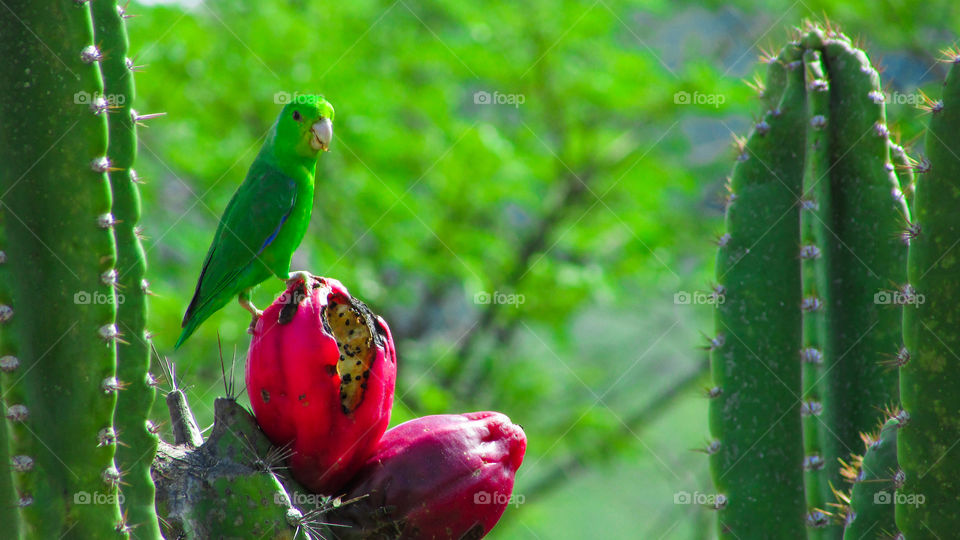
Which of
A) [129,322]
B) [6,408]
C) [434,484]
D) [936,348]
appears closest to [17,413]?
[6,408]

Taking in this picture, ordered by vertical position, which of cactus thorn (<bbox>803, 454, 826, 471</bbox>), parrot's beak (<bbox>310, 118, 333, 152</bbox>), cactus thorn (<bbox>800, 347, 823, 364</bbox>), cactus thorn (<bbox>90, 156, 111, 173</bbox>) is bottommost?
cactus thorn (<bbox>803, 454, 826, 471</bbox>)

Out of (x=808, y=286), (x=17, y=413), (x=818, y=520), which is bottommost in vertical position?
(x=818, y=520)

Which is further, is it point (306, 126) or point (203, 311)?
point (203, 311)

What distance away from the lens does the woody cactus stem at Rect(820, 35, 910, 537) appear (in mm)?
2061

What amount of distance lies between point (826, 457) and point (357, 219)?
17.7 ft

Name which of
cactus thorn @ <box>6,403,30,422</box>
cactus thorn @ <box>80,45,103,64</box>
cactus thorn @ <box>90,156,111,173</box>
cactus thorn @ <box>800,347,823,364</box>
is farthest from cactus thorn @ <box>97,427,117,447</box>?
cactus thorn @ <box>800,347,823,364</box>

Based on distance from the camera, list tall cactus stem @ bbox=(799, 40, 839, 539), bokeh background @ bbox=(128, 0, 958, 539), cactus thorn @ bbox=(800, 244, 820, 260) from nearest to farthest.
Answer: tall cactus stem @ bbox=(799, 40, 839, 539), cactus thorn @ bbox=(800, 244, 820, 260), bokeh background @ bbox=(128, 0, 958, 539)

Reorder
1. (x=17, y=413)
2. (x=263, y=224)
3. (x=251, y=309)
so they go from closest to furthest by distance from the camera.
A: (x=17, y=413), (x=251, y=309), (x=263, y=224)

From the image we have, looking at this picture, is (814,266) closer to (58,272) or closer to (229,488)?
(229,488)

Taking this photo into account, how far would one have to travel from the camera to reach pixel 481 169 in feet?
21.9

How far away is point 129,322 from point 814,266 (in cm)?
155

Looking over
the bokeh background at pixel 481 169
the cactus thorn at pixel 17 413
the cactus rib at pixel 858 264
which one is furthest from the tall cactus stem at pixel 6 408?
the bokeh background at pixel 481 169

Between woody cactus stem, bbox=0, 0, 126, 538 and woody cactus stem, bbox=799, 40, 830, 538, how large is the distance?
4.83 feet

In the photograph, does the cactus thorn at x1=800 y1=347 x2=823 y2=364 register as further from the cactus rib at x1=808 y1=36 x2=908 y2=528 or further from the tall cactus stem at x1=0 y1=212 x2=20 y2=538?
the tall cactus stem at x1=0 y1=212 x2=20 y2=538
